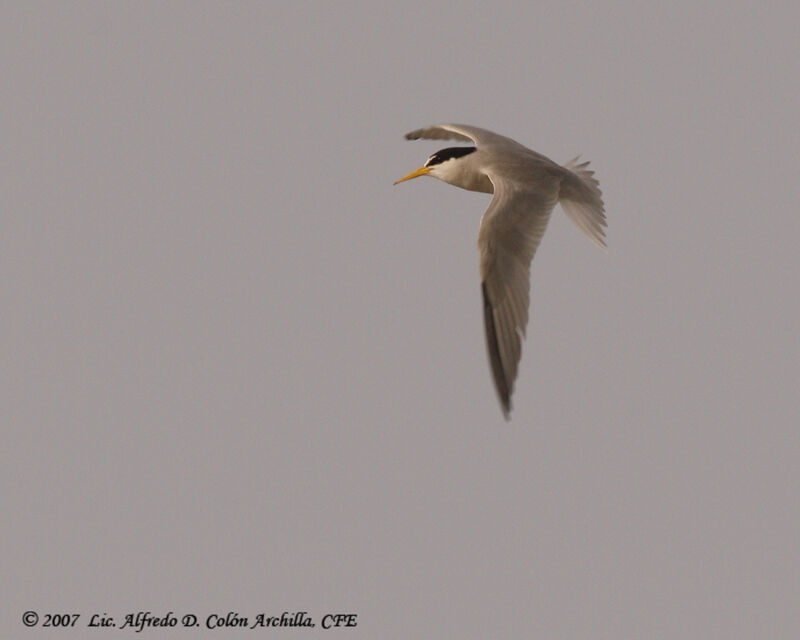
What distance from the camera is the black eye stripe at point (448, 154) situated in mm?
6469

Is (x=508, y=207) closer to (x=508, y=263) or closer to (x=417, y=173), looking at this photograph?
(x=508, y=263)

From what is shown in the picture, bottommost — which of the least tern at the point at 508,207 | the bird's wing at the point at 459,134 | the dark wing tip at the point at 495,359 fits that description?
the dark wing tip at the point at 495,359

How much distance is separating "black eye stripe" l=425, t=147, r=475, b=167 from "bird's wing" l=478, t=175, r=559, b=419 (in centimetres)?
69

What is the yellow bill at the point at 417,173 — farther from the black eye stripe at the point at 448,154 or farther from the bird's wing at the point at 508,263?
the bird's wing at the point at 508,263

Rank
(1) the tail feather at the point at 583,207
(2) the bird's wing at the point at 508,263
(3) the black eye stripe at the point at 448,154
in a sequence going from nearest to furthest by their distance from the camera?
(2) the bird's wing at the point at 508,263
(1) the tail feather at the point at 583,207
(3) the black eye stripe at the point at 448,154

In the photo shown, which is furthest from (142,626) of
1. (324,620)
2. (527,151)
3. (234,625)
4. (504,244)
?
(527,151)

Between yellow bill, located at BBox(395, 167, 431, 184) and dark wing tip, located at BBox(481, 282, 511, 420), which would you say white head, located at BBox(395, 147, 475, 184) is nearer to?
yellow bill, located at BBox(395, 167, 431, 184)

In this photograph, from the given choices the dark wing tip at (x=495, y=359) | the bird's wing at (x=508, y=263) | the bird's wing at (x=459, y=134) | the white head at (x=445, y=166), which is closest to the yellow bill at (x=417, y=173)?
the white head at (x=445, y=166)

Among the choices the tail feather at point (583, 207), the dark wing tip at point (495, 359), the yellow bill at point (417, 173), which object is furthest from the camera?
the yellow bill at point (417, 173)

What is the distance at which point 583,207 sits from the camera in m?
6.27

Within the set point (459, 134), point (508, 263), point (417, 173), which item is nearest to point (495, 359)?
point (508, 263)

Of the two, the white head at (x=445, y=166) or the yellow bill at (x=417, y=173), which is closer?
the white head at (x=445, y=166)

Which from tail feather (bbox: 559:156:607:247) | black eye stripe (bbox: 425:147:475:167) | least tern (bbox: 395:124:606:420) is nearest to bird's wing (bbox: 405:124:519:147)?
least tern (bbox: 395:124:606:420)

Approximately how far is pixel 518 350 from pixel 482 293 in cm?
39
